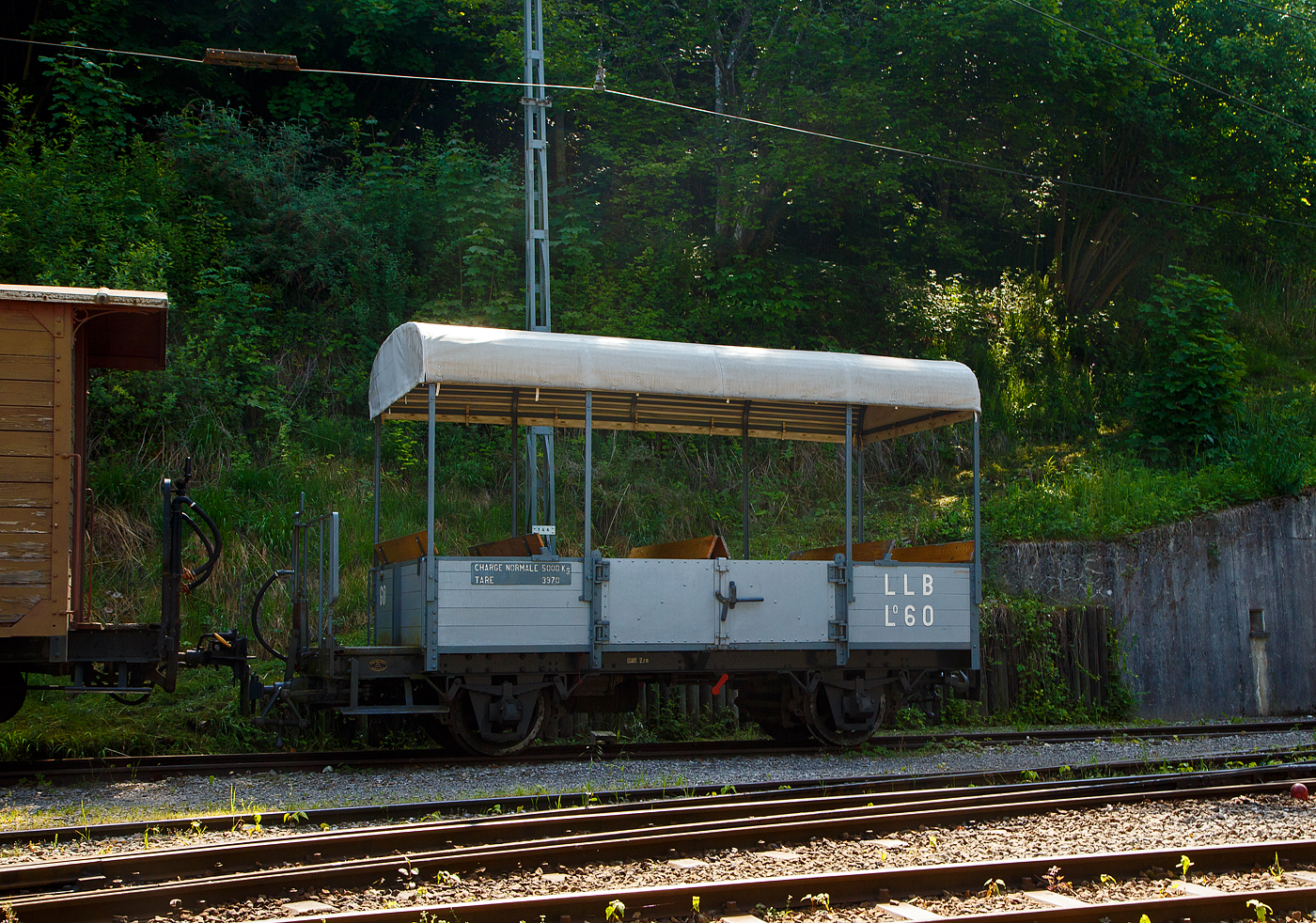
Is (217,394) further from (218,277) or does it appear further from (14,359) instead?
(14,359)

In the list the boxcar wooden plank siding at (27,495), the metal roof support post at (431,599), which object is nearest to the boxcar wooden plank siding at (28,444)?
the boxcar wooden plank siding at (27,495)

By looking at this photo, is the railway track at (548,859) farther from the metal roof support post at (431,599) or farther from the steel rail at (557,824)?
the metal roof support post at (431,599)

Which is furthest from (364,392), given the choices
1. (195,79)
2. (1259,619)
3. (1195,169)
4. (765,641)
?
(1195,169)

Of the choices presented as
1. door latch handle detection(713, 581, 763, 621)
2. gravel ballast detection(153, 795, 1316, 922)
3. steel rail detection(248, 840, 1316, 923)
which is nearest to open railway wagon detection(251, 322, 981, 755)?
door latch handle detection(713, 581, 763, 621)

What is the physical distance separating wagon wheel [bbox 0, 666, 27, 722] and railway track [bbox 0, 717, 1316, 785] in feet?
1.50

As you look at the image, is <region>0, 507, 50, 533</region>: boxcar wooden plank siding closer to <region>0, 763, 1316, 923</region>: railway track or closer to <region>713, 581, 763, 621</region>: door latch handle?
<region>0, 763, 1316, 923</region>: railway track

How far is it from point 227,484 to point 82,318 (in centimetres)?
697

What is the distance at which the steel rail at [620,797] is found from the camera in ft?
21.2

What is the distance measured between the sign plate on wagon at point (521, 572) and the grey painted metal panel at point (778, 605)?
154 centimetres

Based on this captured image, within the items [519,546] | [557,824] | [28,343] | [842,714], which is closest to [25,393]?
[28,343]

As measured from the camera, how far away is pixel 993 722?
45.0 feet

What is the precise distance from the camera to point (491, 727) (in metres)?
9.83

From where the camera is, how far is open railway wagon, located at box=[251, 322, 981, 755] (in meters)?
9.45

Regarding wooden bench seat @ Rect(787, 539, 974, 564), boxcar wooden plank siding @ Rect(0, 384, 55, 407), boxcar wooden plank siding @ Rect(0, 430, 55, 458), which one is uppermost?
boxcar wooden plank siding @ Rect(0, 384, 55, 407)
